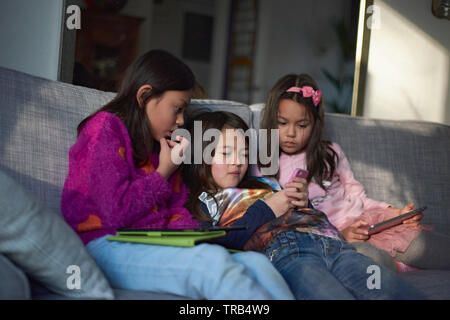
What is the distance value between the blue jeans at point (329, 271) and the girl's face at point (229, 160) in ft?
1.08

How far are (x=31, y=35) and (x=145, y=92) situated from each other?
820 millimetres

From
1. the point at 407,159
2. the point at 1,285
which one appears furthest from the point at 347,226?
the point at 1,285

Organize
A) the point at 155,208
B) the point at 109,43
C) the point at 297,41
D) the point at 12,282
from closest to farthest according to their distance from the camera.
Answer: the point at 12,282 < the point at 155,208 < the point at 109,43 < the point at 297,41

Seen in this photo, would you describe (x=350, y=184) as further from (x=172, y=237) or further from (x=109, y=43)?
(x=109, y=43)

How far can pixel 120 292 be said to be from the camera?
1336 mm

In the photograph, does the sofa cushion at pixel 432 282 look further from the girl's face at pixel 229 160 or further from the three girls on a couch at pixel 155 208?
the girl's face at pixel 229 160

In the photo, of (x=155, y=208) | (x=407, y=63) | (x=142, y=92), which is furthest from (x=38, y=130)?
(x=407, y=63)

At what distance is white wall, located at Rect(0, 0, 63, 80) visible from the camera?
7.25 ft

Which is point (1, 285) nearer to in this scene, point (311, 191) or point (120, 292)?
point (120, 292)

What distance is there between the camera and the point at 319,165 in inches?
85.1

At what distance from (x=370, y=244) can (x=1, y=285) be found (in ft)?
4.20

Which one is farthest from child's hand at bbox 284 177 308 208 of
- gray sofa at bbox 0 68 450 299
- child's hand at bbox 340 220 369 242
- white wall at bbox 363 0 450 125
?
white wall at bbox 363 0 450 125

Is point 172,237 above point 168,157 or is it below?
below

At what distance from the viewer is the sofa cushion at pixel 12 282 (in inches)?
43.8
